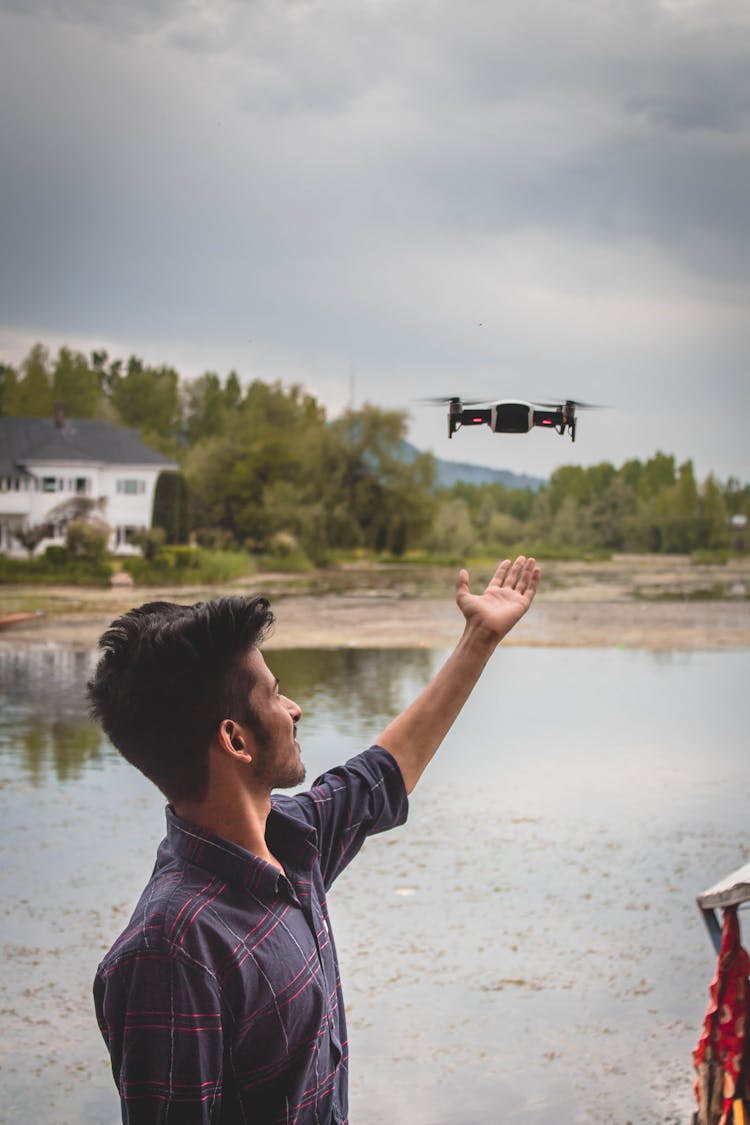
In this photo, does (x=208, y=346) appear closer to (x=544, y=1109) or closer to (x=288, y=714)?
(x=544, y=1109)

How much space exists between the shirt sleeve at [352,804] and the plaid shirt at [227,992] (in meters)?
0.08

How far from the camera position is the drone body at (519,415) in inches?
50.1

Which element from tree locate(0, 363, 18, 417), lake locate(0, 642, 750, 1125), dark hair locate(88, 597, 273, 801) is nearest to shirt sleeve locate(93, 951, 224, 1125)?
dark hair locate(88, 597, 273, 801)

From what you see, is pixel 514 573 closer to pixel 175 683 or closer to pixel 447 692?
pixel 447 692

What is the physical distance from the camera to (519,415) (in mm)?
1278

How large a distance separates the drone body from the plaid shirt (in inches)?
19.7

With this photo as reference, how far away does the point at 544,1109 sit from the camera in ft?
10.3

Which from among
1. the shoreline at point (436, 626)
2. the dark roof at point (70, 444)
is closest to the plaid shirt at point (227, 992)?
the shoreline at point (436, 626)

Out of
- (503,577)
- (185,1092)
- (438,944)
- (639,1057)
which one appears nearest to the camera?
(185,1092)

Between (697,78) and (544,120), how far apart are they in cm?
262

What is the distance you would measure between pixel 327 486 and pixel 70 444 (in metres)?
4.36

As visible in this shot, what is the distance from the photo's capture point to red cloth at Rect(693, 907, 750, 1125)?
6.43ft

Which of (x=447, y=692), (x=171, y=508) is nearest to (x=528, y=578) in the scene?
(x=447, y=692)

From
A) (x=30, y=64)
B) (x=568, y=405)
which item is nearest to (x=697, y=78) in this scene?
(x=30, y=64)
